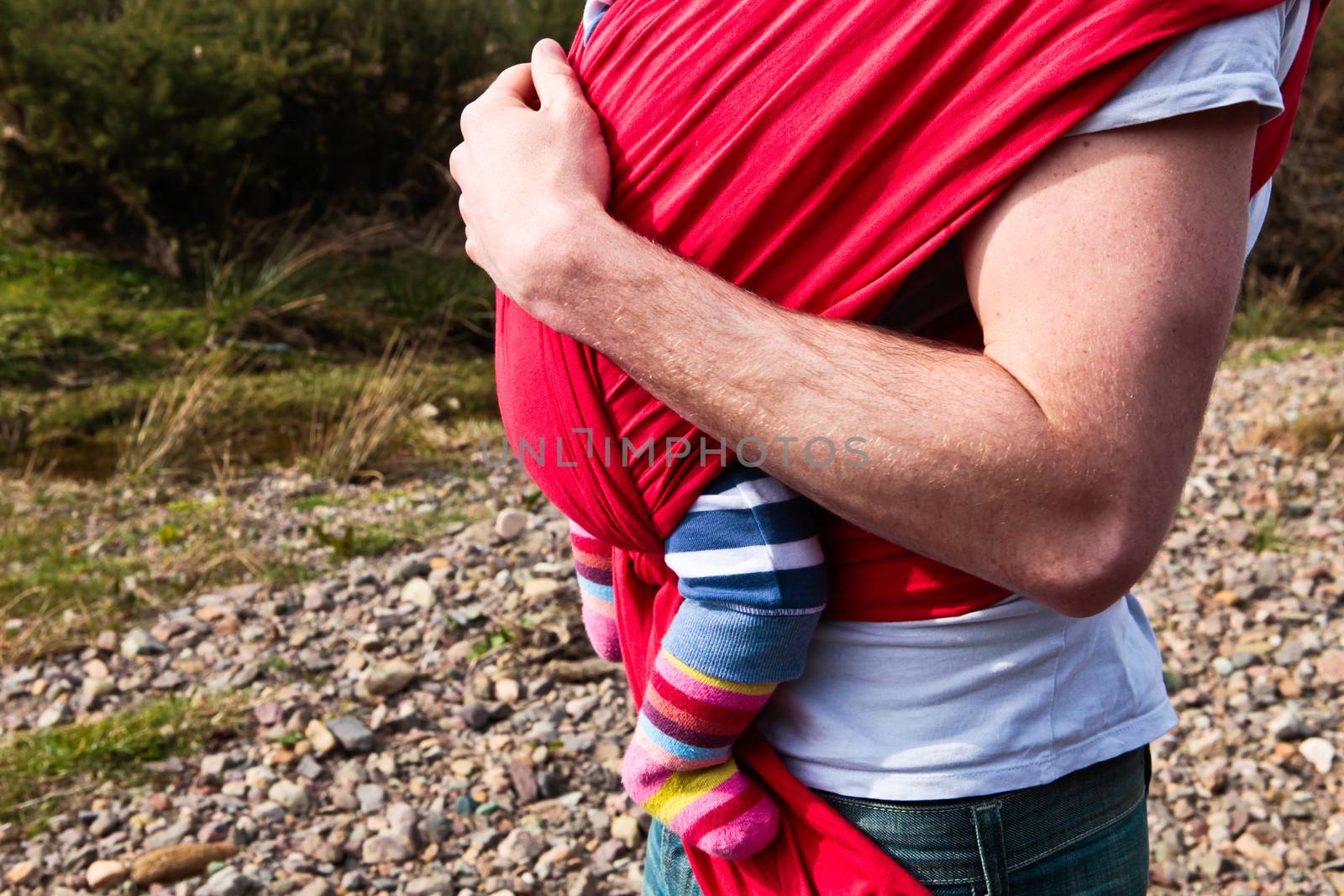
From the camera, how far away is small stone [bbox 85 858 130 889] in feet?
8.28

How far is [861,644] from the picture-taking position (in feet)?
3.18

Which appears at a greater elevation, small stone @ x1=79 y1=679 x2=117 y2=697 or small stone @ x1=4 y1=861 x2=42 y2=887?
small stone @ x1=4 y1=861 x2=42 y2=887

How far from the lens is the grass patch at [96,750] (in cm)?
279

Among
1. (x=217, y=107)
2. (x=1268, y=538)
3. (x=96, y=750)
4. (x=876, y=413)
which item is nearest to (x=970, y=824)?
(x=876, y=413)

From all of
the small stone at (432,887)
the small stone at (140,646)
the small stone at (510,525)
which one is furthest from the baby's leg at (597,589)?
the small stone at (510,525)

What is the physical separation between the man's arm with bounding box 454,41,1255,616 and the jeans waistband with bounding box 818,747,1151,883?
0.70 ft

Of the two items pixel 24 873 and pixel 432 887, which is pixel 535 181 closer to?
pixel 432 887

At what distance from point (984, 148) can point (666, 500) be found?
1.23 ft

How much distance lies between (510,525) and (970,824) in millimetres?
3469

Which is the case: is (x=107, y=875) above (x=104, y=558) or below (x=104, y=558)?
above

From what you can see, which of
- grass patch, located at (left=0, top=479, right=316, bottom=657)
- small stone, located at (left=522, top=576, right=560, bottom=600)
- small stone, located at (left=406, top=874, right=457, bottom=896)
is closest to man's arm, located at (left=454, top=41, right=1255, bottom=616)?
small stone, located at (left=406, top=874, right=457, bottom=896)

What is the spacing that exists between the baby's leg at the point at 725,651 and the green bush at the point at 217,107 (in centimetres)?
713

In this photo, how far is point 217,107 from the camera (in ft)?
24.5

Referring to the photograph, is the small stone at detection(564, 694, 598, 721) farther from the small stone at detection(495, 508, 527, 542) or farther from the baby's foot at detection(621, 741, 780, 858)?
the baby's foot at detection(621, 741, 780, 858)
